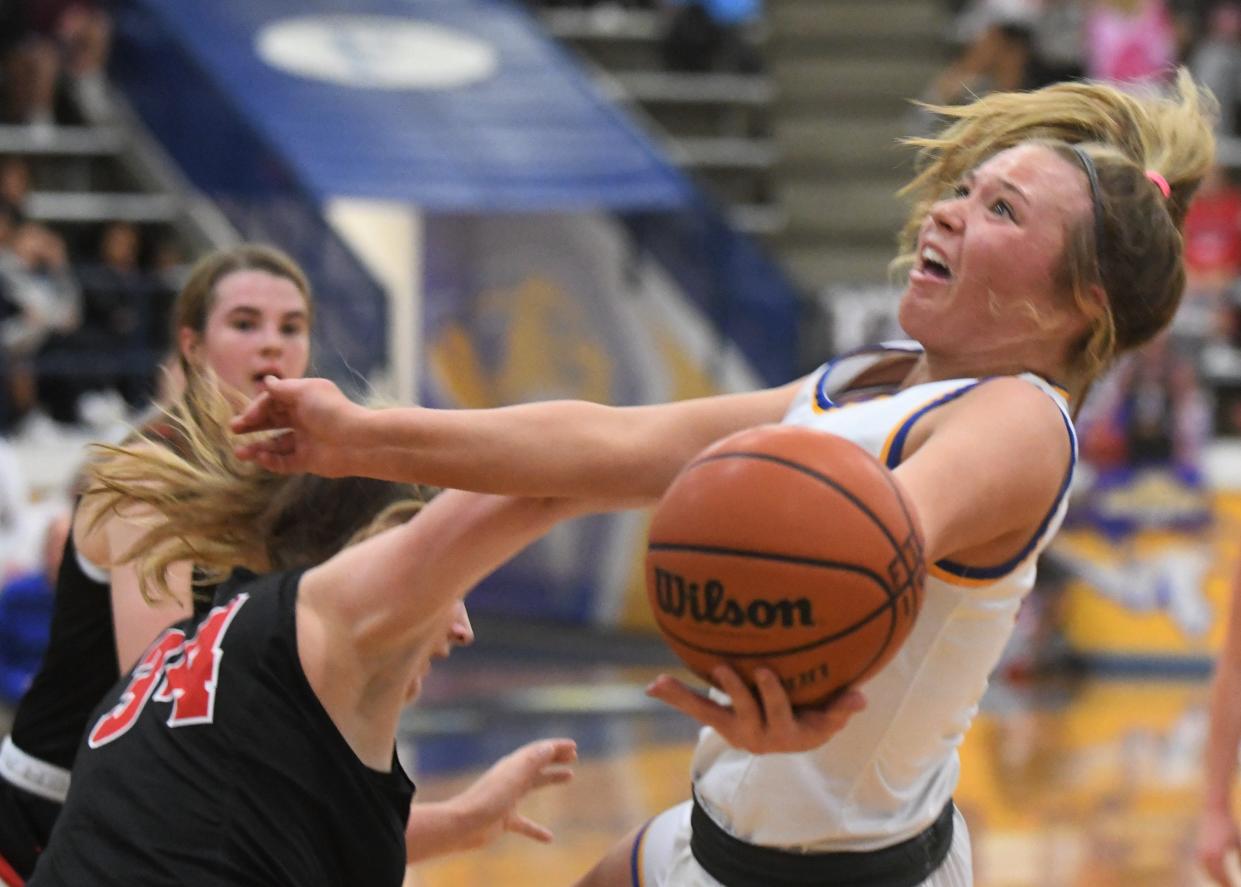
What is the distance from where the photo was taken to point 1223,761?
2.75 meters

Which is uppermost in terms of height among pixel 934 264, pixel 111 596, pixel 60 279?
pixel 934 264

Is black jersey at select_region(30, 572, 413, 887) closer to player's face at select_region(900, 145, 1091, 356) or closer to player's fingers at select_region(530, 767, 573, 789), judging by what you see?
player's fingers at select_region(530, 767, 573, 789)

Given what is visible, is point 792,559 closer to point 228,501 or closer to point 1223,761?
point 228,501

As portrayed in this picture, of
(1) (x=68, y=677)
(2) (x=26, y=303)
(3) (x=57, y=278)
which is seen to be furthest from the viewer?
(3) (x=57, y=278)

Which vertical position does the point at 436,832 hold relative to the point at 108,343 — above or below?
above

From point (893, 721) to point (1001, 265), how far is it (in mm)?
560

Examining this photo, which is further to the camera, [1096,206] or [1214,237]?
[1214,237]

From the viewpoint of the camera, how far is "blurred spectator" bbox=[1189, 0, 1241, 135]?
12.0 metres

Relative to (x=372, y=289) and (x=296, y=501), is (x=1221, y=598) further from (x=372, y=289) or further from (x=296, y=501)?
(x=296, y=501)

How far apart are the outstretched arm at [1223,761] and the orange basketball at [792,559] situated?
1.22 metres

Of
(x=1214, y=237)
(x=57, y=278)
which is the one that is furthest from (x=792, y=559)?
(x=1214, y=237)

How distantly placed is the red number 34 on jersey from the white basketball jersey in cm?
63

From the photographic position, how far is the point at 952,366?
2195 mm

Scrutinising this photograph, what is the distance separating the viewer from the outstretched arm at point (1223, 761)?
2.71m
